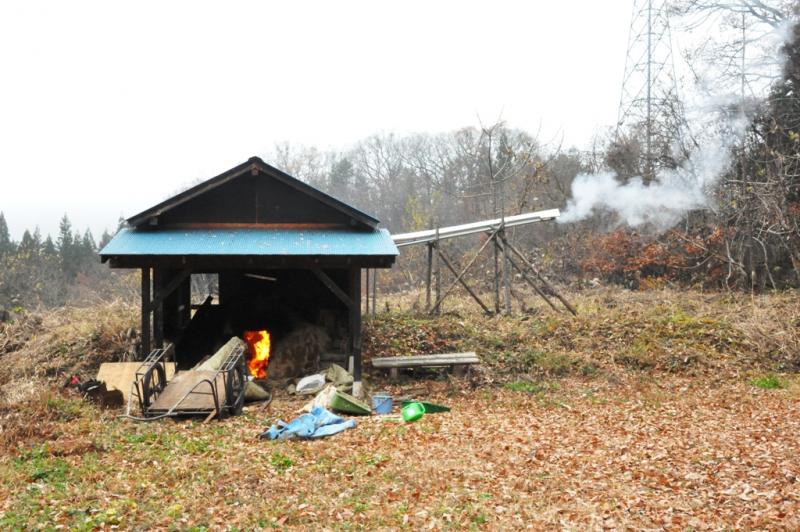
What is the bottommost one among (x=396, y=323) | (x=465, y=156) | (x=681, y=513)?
(x=681, y=513)

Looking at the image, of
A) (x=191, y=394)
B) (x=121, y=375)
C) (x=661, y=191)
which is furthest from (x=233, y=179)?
(x=661, y=191)

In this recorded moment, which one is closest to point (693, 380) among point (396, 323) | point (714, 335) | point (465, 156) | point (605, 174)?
point (714, 335)

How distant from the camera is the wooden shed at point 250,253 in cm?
1259

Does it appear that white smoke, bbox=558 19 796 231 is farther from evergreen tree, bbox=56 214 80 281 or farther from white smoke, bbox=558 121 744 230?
evergreen tree, bbox=56 214 80 281

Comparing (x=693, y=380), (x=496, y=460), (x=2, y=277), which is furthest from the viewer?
(x=2, y=277)

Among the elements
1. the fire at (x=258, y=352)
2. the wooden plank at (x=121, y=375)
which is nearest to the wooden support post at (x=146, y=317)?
the wooden plank at (x=121, y=375)

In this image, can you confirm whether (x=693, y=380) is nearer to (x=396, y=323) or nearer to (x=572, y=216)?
(x=396, y=323)

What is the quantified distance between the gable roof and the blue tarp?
4.89 metres

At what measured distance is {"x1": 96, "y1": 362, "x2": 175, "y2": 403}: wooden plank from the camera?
39.3ft

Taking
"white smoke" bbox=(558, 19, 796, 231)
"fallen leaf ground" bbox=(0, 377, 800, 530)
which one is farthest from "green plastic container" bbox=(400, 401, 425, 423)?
"white smoke" bbox=(558, 19, 796, 231)

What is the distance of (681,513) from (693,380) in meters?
7.96

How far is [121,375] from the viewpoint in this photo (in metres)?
12.3

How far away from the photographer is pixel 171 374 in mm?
12609

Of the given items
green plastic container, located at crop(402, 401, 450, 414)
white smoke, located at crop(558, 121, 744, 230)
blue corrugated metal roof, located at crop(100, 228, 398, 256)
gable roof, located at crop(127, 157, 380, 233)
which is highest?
white smoke, located at crop(558, 121, 744, 230)
